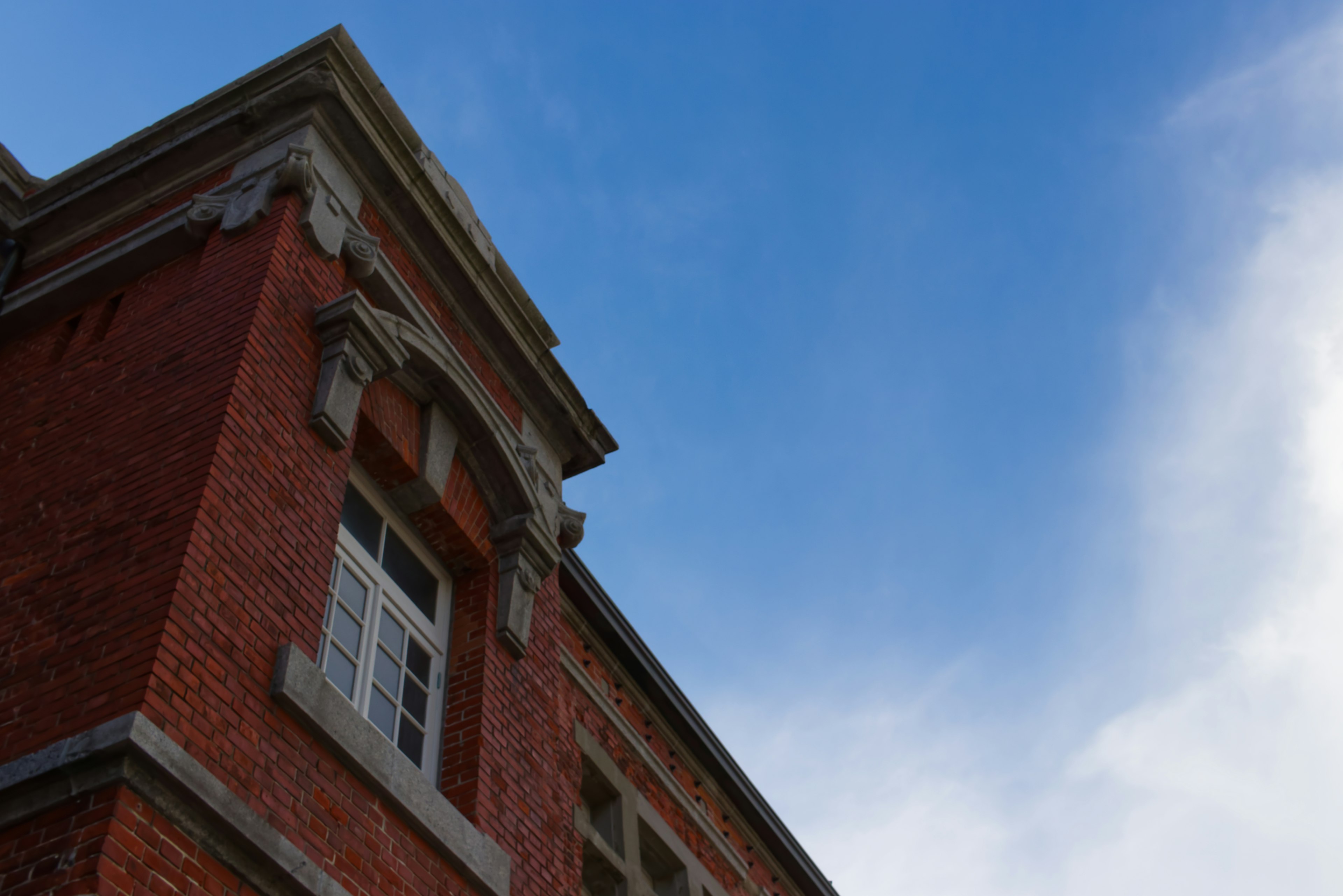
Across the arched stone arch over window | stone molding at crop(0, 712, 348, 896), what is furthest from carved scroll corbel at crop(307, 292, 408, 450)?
stone molding at crop(0, 712, 348, 896)

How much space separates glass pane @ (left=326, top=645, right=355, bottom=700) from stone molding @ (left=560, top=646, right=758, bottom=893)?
4982mm

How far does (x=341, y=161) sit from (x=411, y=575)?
3052 millimetres

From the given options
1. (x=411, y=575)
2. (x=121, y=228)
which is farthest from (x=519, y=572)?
(x=121, y=228)

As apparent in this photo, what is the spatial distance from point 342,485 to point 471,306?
2.94 m

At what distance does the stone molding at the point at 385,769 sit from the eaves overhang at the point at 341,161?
4227mm

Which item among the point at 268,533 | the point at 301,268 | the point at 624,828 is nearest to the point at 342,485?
the point at 268,533

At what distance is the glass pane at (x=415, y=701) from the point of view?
7711 mm

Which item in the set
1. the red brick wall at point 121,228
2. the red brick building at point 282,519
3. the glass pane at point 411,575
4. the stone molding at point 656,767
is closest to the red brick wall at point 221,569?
the red brick building at point 282,519

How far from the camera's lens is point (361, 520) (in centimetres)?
808

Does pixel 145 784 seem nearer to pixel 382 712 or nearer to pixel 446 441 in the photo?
pixel 382 712

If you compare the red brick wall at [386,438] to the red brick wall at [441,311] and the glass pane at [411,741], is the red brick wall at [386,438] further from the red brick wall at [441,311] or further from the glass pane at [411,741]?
the glass pane at [411,741]

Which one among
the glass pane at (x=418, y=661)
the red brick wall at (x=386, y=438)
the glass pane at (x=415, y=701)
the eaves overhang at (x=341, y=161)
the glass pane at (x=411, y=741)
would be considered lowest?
the glass pane at (x=411, y=741)

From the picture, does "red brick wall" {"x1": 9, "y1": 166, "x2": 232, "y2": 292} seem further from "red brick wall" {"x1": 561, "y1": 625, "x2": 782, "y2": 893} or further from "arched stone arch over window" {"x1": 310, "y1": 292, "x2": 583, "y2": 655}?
"red brick wall" {"x1": 561, "y1": 625, "x2": 782, "y2": 893}

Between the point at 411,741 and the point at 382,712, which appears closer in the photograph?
the point at 382,712
